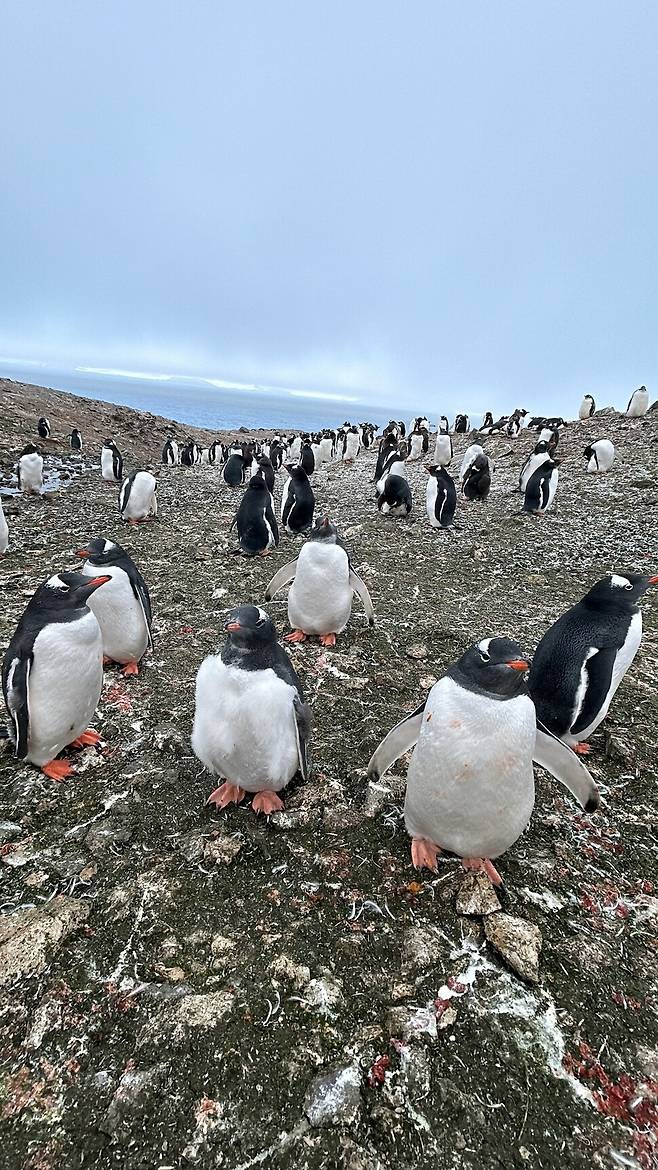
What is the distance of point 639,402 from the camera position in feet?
68.5

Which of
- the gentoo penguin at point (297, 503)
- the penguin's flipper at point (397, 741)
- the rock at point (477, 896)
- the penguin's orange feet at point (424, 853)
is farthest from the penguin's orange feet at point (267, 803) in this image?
the gentoo penguin at point (297, 503)

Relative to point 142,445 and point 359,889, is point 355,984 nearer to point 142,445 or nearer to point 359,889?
point 359,889

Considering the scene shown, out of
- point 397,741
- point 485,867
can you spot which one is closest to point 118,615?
point 397,741

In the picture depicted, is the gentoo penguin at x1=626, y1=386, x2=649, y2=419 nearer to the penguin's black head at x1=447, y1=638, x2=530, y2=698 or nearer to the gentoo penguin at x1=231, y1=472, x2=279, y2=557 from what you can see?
the gentoo penguin at x1=231, y1=472, x2=279, y2=557

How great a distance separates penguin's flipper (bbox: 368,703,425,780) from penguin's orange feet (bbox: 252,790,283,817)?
625mm

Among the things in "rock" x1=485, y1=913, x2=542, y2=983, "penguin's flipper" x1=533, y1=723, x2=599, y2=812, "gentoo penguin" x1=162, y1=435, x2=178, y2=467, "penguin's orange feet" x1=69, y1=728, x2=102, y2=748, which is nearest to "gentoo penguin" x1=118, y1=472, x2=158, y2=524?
"penguin's orange feet" x1=69, y1=728, x2=102, y2=748

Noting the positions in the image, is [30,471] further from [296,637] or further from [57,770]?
[57,770]

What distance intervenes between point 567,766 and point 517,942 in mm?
817

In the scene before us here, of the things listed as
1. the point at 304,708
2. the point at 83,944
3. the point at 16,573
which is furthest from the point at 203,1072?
the point at 16,573

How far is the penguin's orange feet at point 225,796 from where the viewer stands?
10.3 ft

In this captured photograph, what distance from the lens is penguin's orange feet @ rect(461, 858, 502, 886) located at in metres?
2.67

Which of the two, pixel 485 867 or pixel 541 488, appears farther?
pixel 541 488

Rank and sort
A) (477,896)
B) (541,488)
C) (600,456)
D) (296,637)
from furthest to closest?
(600,456) → (541,488) → (296,637) → (477,896)

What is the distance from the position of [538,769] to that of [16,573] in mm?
6666
